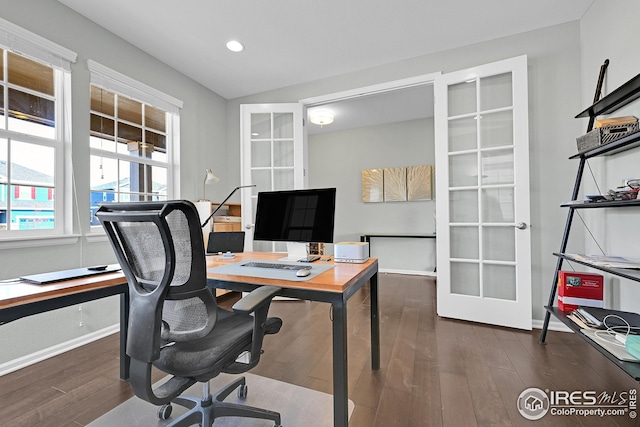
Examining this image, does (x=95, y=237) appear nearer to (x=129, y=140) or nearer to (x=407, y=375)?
(x=129, y=140)

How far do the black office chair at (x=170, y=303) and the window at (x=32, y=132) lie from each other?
173cm

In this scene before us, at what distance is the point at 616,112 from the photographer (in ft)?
6.78

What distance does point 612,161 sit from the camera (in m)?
2.07

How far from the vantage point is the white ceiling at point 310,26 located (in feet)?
7.52

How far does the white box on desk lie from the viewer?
171cm

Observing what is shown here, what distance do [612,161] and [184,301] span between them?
2.94 m

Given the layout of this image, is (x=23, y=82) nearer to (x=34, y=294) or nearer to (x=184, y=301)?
(x=34, y=294)

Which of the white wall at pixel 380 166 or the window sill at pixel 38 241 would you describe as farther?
the white wall at pixel 380 166

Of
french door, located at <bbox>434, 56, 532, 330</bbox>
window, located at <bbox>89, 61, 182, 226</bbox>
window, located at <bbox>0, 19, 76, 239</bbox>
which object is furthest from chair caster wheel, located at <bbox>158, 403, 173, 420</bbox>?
french door, located at <bbox>434, 56, 532, 330</bbox>

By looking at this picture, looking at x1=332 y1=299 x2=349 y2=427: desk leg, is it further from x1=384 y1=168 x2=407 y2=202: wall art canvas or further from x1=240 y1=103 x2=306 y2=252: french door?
x1=384 y1=168 x2=407 y2=202: wall art canvas

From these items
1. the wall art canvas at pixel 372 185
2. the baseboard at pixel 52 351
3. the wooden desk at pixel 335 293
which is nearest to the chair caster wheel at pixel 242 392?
the wooden desk at pixel 335 293

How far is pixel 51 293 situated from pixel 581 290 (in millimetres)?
3240

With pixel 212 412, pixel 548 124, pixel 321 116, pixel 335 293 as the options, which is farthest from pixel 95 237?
pixel 548 124

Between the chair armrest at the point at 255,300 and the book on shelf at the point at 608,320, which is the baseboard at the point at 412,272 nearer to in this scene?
the book on shelf at the point at 608,320
